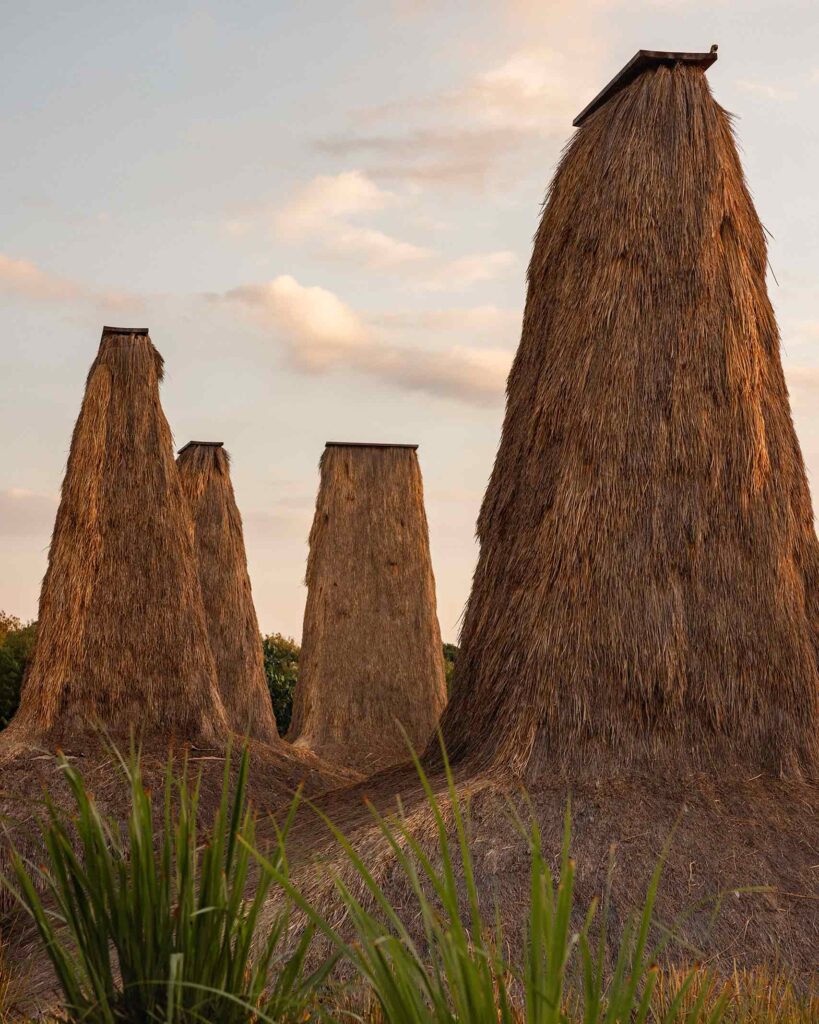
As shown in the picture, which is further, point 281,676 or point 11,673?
point 281,676

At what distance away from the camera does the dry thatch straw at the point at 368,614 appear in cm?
1454

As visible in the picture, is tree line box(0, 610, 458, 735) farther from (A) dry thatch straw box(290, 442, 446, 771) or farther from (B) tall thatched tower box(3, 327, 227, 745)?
(B) tall thatched tower box(3, 327, 227, 745)

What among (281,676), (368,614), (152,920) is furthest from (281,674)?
(152,920)

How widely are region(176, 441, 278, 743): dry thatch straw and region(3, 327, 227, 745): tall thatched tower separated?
3.90 metres

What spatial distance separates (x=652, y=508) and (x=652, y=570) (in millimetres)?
379

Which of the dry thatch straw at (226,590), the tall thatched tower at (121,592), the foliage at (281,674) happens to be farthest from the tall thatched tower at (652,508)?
the foliage at (281,674)

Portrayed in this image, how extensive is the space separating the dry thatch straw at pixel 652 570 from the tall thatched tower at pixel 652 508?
0.01m

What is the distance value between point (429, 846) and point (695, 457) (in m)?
2.84

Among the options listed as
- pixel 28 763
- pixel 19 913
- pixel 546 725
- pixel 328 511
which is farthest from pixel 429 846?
pixel 328 511

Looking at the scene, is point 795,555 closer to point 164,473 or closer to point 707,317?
point 707,317

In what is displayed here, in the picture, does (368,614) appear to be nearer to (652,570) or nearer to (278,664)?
(278,664)

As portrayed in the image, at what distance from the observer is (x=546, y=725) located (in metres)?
6.83

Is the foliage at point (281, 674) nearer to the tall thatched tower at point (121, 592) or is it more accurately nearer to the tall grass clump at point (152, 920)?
the tall thatched tower at point (121, 592)

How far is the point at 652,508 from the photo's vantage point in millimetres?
7070
